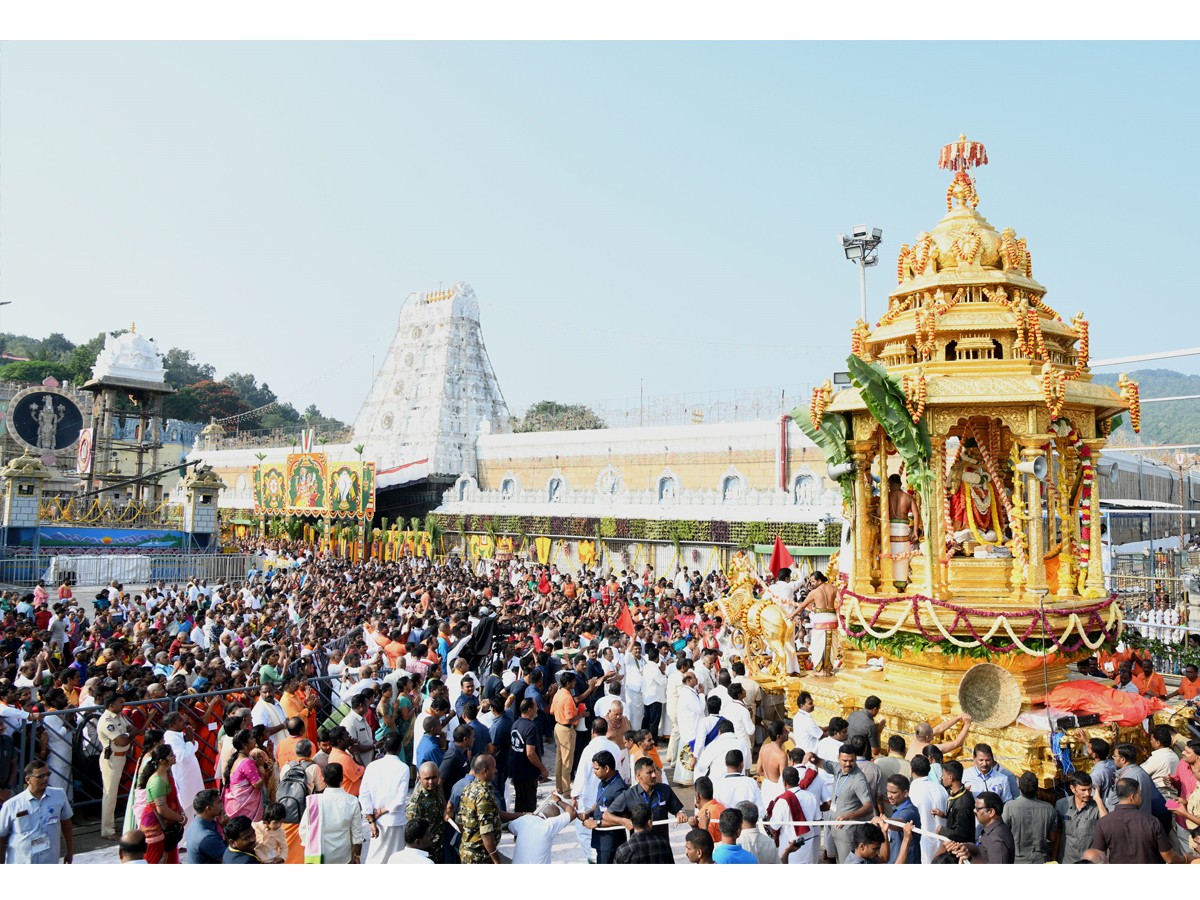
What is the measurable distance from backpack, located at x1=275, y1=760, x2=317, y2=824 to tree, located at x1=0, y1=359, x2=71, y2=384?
62.8 m

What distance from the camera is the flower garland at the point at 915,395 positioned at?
28.0 ft

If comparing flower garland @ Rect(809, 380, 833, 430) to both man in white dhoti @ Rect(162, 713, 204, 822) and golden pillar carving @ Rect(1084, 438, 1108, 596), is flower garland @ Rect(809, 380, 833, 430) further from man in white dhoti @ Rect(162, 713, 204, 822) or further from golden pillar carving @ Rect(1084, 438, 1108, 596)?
man in white dhoti @ Rect(162, 713, 204, 822)

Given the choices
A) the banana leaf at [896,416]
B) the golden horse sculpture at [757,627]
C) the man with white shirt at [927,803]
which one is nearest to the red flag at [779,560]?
the golden horse sculpture at [757,627]

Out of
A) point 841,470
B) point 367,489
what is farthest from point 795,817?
point 367,489

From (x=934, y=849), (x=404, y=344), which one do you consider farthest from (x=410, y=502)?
(x=934, y=849)

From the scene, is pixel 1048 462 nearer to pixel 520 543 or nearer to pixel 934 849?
pixel 934 849

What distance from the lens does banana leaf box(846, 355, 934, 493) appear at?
8.41m

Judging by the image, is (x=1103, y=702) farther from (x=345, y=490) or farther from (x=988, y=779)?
(x=345, y=490)

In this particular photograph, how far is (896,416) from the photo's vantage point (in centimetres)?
859

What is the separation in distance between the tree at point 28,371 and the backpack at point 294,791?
62.8 meters

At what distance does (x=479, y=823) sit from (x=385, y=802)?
887mm

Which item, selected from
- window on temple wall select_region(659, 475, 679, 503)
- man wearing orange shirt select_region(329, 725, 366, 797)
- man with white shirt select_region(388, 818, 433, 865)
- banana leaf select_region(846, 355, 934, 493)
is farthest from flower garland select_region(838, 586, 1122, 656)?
window on temple wall select_region(659, 475, 679, 503)

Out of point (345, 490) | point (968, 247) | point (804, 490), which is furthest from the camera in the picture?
point (345, 490)

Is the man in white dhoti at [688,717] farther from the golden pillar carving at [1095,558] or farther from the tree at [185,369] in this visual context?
the tree at [185,369]
